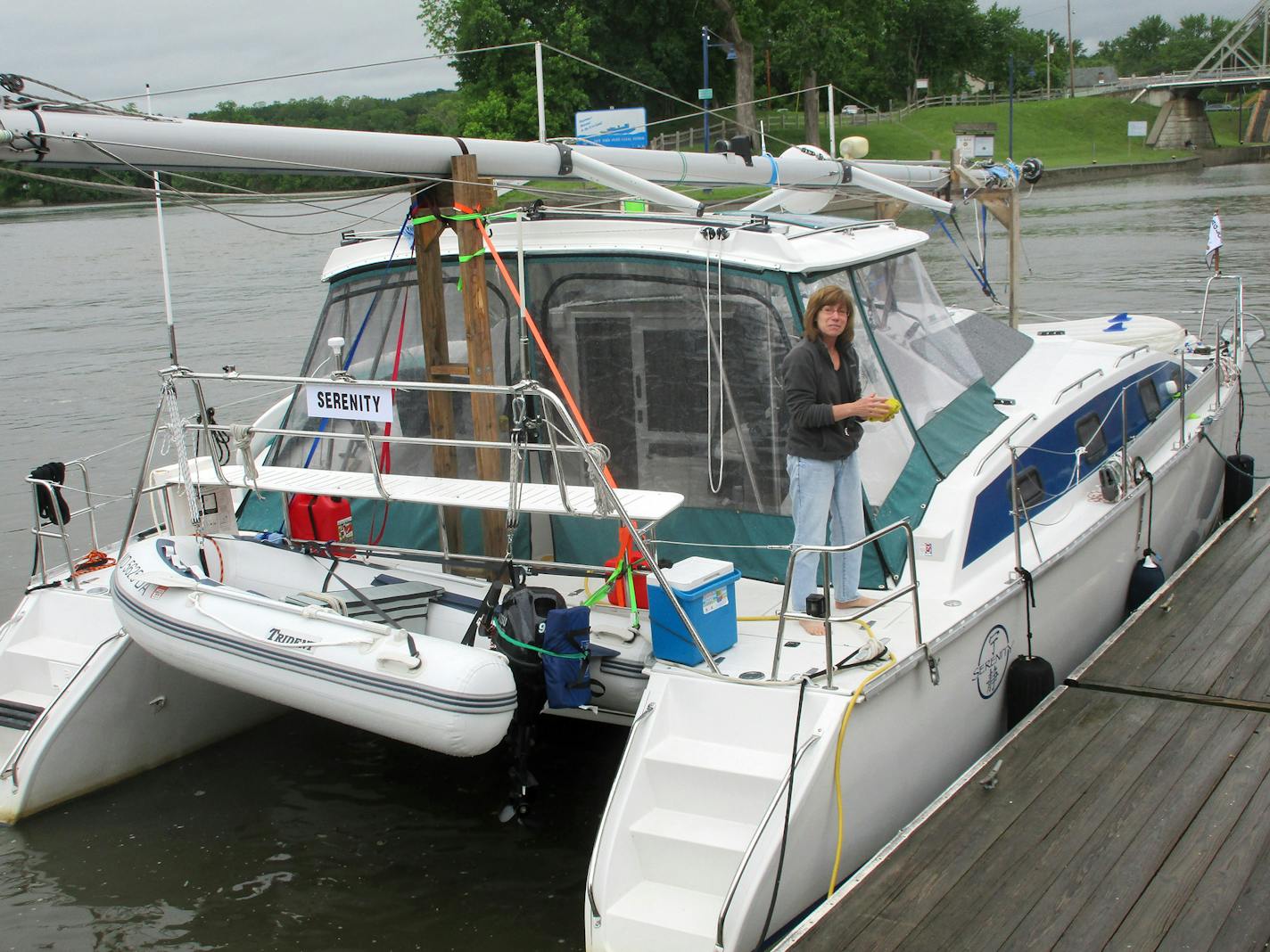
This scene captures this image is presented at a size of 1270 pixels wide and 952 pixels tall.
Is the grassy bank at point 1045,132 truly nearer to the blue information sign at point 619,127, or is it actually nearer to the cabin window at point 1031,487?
the blue information sign at point 619,127

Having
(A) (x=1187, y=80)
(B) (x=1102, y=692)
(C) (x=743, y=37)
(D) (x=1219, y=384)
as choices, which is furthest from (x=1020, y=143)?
(B) (x=1102, y=692)

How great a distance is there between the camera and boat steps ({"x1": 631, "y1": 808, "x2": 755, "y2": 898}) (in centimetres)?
407

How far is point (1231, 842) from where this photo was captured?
14.1 feet

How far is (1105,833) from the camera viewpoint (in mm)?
4449

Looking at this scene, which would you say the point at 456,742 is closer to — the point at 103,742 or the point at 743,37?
the point at 103,742

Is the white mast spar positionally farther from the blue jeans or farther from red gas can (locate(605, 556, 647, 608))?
red gas can (locate(605, 556, 647, 608))

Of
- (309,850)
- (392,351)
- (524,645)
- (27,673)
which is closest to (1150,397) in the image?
(392,351)

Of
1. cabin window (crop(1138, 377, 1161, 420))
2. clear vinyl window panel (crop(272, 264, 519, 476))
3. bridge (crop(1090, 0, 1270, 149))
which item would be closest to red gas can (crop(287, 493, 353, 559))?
clear vinyl window panel (crop(272, 264, 519, 476))

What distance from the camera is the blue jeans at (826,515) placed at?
4.98 m

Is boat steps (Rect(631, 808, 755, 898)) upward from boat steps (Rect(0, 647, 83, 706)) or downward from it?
downward

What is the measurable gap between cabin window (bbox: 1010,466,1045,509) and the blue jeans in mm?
1222

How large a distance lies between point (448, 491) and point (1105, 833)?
288 cm

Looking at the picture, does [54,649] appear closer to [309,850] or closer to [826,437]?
[309,850]

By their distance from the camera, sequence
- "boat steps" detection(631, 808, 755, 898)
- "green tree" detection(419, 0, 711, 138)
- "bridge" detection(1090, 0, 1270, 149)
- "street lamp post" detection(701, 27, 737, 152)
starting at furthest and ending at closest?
"bridge" detection(1090, 0, 1270, 149) → "green tree" detection(419, 0, 711, 138) → "street lamp post" detection(701, 27, 737, 152) → "boat steps" detection(631, 808, 755, 898)
